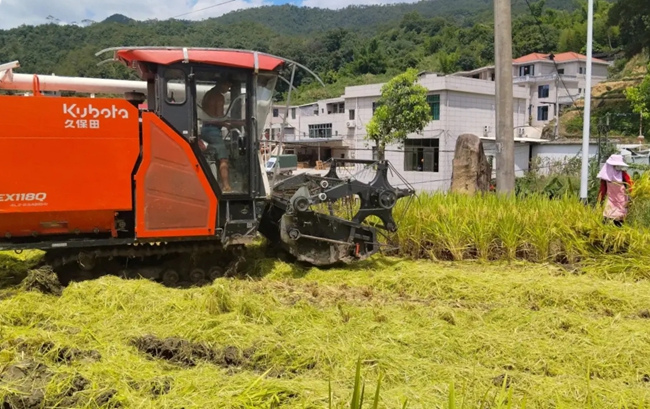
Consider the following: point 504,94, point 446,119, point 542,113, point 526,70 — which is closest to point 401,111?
point 446,119

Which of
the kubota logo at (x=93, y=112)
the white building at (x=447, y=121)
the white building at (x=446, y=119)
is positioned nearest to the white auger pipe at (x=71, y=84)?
the kubota logo at (x=93, y=112)

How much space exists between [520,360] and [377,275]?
2625 millimetres

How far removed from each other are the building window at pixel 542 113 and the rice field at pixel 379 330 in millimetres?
47406

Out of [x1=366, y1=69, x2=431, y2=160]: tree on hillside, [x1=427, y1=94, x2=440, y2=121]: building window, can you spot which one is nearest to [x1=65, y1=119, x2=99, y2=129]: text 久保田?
[x1=366, y1=69, x2=431, y2=160]: tree on hillside

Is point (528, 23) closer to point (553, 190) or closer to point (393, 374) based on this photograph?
point (553, 190)

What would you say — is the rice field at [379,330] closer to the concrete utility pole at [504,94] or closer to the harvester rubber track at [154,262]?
the harvester rubber track at [154,262]

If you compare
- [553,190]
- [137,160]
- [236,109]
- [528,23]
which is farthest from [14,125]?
[528,23]

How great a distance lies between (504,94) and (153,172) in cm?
580

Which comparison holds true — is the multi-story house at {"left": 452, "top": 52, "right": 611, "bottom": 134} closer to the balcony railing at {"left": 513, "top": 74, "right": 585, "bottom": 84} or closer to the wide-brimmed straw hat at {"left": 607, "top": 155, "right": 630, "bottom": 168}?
the balcony railing at {"left": 513, "top": 74, "right": 585, "bottom": 84}

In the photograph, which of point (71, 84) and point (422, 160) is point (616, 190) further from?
point (422, 160)

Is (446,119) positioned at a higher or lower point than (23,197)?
higher

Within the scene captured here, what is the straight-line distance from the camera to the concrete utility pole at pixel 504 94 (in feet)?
28.7

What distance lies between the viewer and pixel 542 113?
51.2 m

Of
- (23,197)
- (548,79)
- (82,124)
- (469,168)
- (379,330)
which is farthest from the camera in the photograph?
(548,79)
